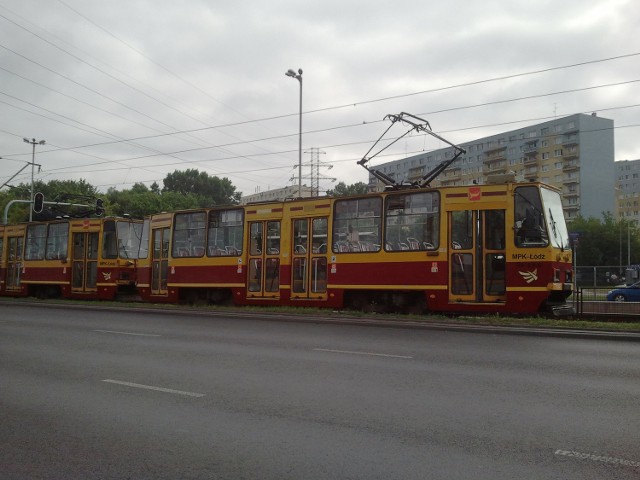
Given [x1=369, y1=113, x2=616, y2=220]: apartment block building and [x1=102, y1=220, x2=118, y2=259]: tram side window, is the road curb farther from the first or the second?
[x1=369, y1=113, x2=616, y2=220]: apartment block building

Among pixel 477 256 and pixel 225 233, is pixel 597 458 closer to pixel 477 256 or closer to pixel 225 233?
pixel 477 256

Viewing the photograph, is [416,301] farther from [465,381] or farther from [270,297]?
[465,381]

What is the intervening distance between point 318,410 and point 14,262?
89.2 feet

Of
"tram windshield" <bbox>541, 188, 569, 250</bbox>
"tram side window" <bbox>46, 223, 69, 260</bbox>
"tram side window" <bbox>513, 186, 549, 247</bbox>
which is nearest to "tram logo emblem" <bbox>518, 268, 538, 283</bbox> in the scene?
"tram side window" <bbox>513, 186, 549, 247</bbox>

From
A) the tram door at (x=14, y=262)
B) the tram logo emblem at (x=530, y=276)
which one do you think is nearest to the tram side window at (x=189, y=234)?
the tram logo emblem at (x=530, y=276)

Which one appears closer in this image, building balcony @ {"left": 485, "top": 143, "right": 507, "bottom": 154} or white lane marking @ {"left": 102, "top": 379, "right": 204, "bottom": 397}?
white lane marking @ {"left": 102, "top": 379, "right": 204, "bottom": 397}

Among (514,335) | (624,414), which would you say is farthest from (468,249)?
(624,414)

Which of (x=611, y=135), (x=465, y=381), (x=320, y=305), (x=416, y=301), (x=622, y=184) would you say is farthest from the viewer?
(x=622, y=184)

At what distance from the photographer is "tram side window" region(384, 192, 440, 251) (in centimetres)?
1608

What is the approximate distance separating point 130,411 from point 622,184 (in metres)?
127

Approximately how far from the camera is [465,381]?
297 inches

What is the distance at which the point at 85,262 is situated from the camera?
25.9 m

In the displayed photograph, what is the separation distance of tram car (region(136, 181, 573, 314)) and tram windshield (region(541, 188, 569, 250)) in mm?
36

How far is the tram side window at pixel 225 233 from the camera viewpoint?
20.1 m
